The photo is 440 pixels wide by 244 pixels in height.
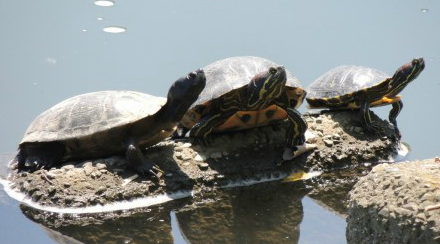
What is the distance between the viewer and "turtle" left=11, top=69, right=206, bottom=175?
12.1 ft

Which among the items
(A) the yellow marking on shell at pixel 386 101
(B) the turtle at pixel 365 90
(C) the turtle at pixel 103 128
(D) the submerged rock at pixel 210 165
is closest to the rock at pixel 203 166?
(D) the submerged rock at pixel 210 165

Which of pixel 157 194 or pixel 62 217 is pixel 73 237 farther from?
pixel 157 194

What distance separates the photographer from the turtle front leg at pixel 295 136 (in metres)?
4.12

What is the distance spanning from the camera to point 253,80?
12.7 feet

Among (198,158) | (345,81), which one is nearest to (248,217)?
(198,158)

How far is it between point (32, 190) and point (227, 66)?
2.14 m

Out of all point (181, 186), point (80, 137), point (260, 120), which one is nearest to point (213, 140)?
point (260, 120)

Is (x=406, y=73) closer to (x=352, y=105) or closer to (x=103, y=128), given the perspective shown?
(x=352, y=105)

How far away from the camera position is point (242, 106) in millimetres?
4117

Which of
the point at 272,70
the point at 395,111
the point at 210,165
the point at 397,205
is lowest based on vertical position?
the point at 210,165

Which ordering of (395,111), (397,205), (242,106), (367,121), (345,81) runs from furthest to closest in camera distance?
(395,111) < (345,81) < (367,121) < (242,106) < (397,205)

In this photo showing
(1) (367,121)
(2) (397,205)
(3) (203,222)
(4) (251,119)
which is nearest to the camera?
(2) (397,205)

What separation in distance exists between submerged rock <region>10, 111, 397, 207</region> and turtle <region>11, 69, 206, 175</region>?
116 mm

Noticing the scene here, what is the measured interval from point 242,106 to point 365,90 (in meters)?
1.74
